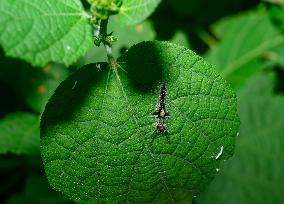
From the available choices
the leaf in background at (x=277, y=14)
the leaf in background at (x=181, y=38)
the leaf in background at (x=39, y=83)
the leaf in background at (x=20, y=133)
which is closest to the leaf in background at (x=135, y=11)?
the leaf in background at (x=39, y=83)

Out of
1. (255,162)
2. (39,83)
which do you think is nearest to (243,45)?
(255,162)

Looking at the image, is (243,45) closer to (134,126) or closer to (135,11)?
(135,11)

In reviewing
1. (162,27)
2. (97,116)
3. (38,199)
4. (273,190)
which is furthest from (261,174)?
(97,116)

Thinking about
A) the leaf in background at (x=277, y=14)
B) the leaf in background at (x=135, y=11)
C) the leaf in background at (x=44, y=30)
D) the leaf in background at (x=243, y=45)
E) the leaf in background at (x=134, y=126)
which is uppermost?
the leaf in background at (x=277, y=14)

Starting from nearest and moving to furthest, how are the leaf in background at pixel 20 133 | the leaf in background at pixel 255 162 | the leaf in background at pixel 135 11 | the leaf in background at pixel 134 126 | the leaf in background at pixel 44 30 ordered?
the leaf in background at pixel 44 30 < the leaf in background at pixel 134 126 < the leaf in background at pixel 135 11 < the leaf in background at pixel 20 133 < the leaf in background at pixel 255 162

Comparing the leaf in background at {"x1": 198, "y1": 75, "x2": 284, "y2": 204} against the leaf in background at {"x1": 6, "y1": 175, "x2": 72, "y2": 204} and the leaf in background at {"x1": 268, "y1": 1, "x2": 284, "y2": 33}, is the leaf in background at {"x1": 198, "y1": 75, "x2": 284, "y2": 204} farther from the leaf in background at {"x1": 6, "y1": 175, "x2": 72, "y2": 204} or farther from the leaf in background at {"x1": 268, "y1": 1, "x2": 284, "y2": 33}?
the leaf in background at {"x1": 6, "y1": 175, "x2": 72, "y2": 204}

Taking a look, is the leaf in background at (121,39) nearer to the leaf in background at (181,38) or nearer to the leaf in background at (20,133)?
the leaf in background at (20,133)
